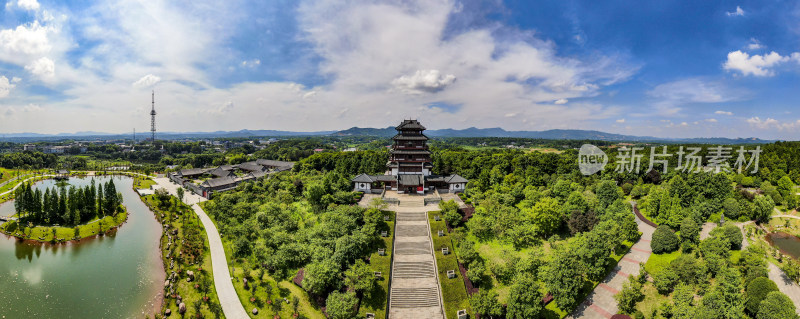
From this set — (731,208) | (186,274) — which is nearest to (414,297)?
(186,274)

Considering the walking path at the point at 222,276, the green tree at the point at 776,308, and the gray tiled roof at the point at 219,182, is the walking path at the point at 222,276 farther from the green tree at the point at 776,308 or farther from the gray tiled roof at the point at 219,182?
the green tree at the point at 776,308

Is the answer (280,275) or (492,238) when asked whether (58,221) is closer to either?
(280,275)

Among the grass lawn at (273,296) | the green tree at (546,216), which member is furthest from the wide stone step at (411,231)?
the grass lawn at (273,296)

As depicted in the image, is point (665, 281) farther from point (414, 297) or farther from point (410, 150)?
point (410, 150)

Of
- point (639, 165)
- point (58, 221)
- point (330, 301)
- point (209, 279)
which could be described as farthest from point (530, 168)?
point (58, 221)

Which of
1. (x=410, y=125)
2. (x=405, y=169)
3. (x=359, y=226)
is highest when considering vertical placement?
(x=410, y=125)
